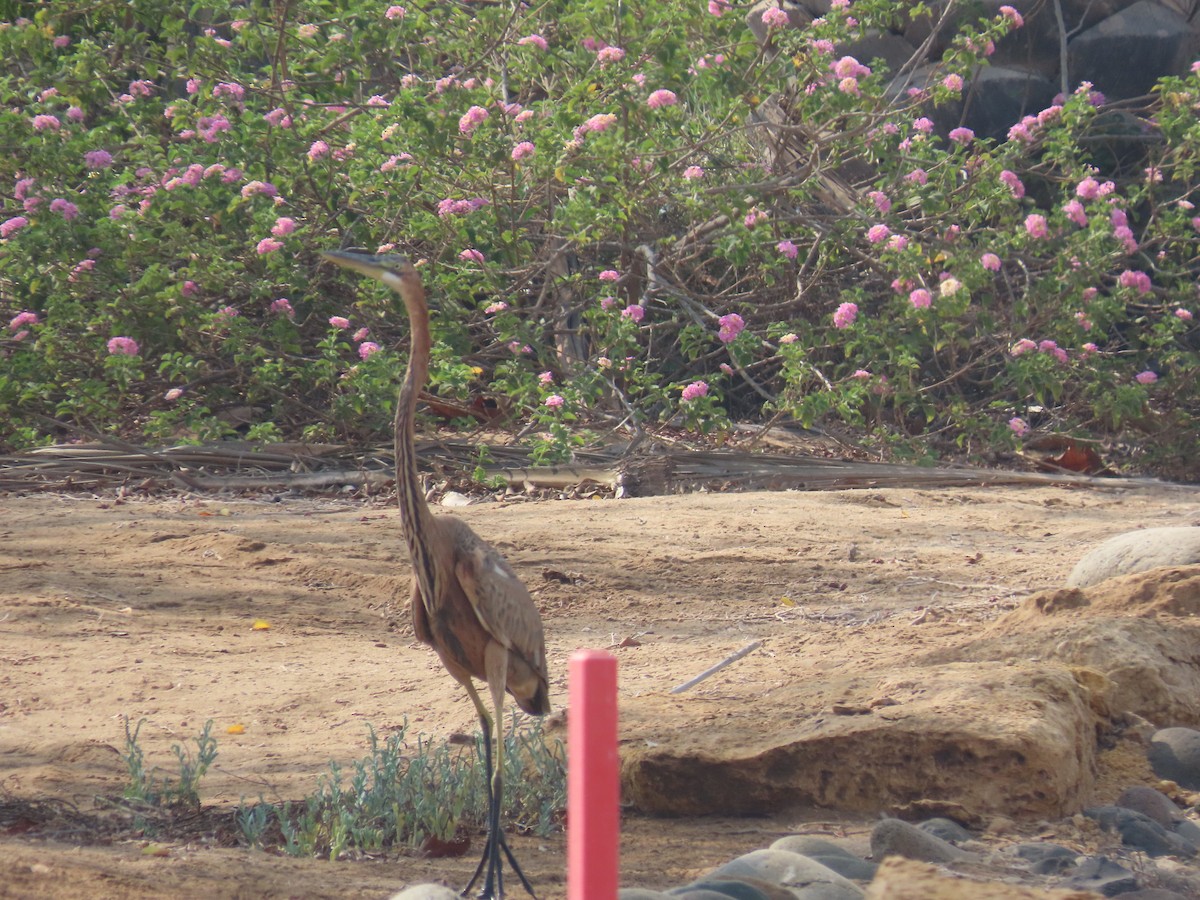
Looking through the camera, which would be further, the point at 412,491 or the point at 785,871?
the point at 412,491

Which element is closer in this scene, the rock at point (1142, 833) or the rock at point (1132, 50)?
the rock at point (1142, 833)

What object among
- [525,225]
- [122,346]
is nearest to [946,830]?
[122,346]

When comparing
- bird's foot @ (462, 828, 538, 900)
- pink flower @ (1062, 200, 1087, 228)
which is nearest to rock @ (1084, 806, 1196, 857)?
bird's foot @ (462, 828, 538, 900)

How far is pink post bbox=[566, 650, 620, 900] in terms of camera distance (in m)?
1.69

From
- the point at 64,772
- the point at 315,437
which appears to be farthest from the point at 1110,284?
the point at 64,772

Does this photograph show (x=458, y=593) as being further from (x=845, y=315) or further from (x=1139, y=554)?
(x=845, y=315)

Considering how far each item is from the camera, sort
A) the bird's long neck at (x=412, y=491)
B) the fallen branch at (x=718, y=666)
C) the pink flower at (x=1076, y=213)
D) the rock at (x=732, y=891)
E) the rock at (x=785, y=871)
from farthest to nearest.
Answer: the pink flower at (x=1076, y=213) < the fallen branch at (x=718, y=666) < the bird's long neck at (x=412, y=491) < the rock at (x=785, y=871) < the rock at (x=732, y=891)

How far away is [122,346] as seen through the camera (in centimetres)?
888

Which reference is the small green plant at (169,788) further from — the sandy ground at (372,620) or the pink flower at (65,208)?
the pink flower at (65,208)

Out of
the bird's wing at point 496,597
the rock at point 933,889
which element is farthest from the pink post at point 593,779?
the bird's wing at point 496,597

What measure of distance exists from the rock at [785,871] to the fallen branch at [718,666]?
1834 millimetres

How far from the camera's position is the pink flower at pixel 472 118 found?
8570 millimetres

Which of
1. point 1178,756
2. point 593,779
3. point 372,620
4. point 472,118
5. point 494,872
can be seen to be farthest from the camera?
point 472,118

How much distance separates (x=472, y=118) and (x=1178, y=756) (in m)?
5.76
